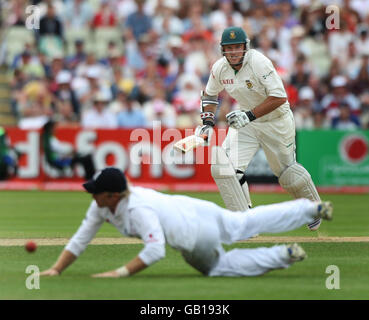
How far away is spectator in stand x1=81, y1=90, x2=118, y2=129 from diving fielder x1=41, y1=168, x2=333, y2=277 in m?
12.2

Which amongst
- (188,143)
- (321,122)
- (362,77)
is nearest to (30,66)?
(321,122)

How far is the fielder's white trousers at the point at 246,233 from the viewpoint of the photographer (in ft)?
28.0

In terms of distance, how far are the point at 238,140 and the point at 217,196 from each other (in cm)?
666

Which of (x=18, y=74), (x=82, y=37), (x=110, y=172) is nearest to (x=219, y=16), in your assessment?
(x=82, y=37)

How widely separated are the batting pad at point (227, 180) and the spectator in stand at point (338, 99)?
32.1 ft

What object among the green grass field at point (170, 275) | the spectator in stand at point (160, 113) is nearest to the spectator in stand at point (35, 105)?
the spectator in stand at point (160, 113)

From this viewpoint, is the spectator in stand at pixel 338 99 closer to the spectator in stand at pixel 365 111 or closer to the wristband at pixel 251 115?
the spectator in stand at pixel 365 111

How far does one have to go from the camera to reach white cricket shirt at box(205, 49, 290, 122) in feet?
37.3

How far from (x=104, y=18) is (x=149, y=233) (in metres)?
15.6

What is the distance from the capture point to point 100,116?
21.1m
